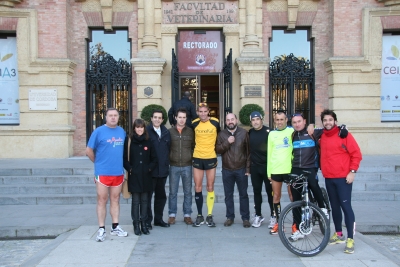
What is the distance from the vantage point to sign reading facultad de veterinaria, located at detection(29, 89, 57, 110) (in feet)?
43.6

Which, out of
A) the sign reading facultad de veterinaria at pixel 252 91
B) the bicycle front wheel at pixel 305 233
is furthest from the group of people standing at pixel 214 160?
the sign reading facultad de veterinaria at pixel 252 91

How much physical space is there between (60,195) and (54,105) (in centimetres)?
470

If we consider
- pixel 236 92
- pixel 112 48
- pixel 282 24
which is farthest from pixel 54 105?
pixel 282 24

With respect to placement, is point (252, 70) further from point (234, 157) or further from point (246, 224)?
point (246, 224)

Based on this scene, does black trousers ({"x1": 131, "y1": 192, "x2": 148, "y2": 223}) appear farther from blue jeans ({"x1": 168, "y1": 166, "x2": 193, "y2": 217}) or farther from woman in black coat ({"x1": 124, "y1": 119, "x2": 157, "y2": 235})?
blue jeans ({"x1": 168, "y1": 166, "x2": 193, "y2": 217})

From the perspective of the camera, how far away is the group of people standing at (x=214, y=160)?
5.85 m

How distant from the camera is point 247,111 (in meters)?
12.8

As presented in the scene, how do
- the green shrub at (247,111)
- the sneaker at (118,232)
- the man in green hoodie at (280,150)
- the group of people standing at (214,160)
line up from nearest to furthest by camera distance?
the group of people standing at (214,160) → the man in green hoodie at (280,150) → the sneaker at (118,232) → the green shrub at (247,111)

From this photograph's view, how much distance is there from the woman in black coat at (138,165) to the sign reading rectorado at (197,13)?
319 inches

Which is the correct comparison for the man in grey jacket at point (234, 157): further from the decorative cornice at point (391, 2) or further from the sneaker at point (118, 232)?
the decorative cornice at point (391, 2)

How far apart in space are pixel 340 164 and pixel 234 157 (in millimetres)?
1872

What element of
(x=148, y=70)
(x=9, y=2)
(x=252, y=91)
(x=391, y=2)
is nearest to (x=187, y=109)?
(x=148, y=70)

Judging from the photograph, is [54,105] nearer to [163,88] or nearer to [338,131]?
[163,88]

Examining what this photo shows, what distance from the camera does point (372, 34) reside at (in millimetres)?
13406
